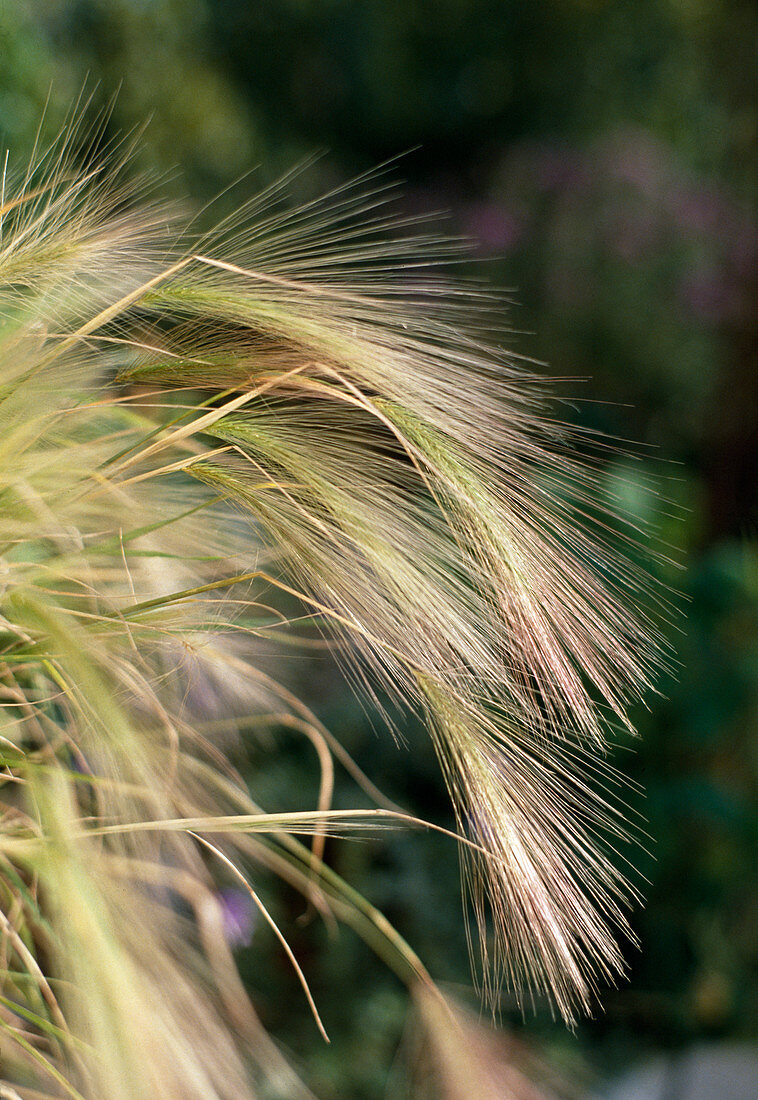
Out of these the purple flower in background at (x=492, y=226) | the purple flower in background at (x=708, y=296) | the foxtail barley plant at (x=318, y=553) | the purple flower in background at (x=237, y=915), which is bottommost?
the purple flower in background at (x=237, y=915)

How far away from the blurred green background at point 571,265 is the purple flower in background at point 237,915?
0.40 ft

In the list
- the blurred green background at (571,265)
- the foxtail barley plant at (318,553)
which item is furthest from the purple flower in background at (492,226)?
the foxtail barley plant at (318,553)

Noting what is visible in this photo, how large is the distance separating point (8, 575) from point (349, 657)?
0.17m

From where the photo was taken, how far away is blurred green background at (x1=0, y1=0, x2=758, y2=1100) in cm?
128

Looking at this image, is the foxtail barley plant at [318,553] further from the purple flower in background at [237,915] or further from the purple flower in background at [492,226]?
the purple flower in background at [492,226]

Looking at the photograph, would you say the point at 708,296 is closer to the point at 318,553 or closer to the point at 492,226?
the point at 492,226

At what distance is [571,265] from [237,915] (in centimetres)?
234

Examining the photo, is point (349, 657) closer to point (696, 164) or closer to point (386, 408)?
point (386, 408)

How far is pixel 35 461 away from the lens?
16.9 inches

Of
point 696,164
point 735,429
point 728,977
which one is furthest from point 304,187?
point 728,977

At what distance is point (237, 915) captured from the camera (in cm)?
106

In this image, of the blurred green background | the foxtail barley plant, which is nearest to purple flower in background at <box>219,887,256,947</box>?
the blurred green background

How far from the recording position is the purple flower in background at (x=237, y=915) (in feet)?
3.29

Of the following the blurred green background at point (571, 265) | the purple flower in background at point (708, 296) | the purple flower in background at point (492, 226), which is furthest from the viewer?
the purple flower in background at point (492, 226)
